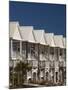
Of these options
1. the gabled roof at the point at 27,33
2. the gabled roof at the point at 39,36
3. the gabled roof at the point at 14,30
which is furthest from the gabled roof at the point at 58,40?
the gabled roof at the point at 14,30

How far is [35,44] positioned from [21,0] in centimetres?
47

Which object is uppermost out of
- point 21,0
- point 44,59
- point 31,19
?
point 21,0

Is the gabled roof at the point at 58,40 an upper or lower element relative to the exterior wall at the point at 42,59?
upper

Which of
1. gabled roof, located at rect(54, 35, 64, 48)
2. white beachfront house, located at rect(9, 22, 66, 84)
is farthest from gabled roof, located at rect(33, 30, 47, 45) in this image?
gabled roof, located at rect(54, 35, 64, 48)

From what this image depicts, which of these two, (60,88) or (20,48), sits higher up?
(20,48)

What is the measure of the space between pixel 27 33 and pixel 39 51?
0.74 feet

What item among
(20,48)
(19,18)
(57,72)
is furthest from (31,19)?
(57,72)

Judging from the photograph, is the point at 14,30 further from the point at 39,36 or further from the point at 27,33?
the point at 39,36

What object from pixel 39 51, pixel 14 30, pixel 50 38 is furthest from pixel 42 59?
pixel 14 30

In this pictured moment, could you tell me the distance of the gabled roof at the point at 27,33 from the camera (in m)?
2.88

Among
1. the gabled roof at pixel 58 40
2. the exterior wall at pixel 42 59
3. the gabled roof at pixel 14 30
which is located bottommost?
the exterior wall at pixel 42 59

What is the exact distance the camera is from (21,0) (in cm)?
288

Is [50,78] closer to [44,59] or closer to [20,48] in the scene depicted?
[44,59]

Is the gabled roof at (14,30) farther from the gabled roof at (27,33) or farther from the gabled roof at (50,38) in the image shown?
the gabled roof at (50,38)
